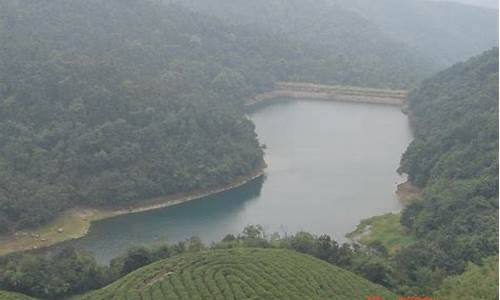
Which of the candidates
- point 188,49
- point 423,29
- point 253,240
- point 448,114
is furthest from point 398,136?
point 423,29

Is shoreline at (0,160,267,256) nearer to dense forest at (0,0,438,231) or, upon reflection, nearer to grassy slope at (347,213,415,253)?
dense forest at (0,0,438,231)

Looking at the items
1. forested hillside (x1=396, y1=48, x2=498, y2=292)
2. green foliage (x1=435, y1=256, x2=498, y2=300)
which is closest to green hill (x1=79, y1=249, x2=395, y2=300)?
green foliage (x1=435, y1=256, x2=498, y2=300)

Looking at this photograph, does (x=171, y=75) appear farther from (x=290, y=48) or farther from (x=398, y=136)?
(x=290, y=48)

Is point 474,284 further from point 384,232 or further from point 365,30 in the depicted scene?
point 365,30

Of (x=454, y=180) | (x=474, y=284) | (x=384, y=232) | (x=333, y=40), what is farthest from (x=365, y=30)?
(x=474, y=284)

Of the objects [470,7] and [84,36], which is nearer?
[84,36]

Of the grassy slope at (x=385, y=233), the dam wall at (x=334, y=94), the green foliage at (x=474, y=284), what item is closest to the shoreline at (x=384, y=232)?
the grassy slope at (x=385, y=233)
